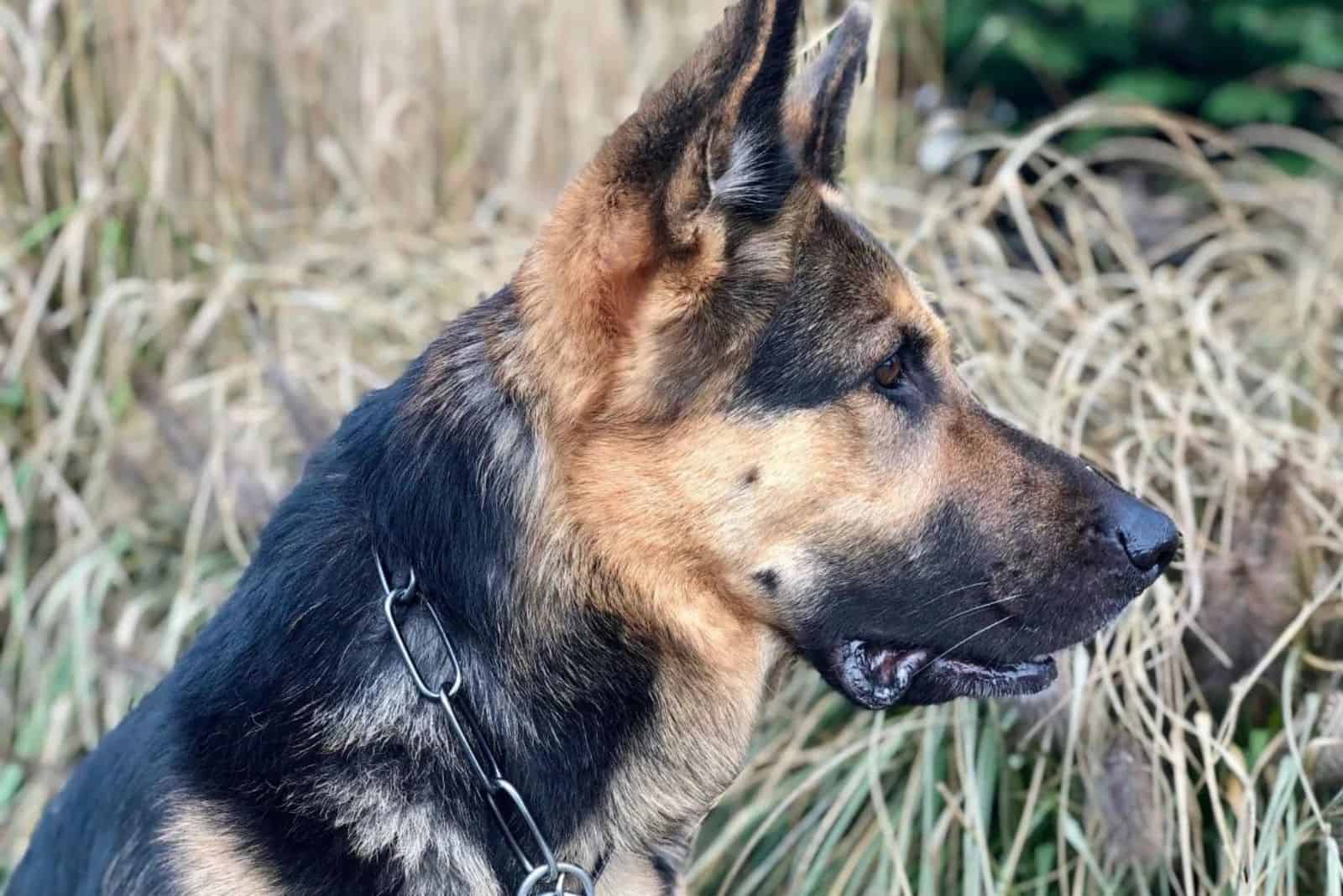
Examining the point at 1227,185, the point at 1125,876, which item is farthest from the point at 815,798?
the point at 1227,185

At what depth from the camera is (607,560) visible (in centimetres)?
218

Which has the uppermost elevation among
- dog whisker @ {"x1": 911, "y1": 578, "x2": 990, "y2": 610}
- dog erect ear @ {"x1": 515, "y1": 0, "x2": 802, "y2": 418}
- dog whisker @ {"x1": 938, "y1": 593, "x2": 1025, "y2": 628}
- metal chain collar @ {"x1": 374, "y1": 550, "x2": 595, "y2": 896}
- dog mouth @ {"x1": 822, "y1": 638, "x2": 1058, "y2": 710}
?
dog erect ear @ {"x1": 515, "y1": 0, "x2": 802, "y2": 418}

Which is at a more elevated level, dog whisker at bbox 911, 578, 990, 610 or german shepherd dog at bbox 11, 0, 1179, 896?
german shepherd dog at bbox 11, 0, 1179, 896

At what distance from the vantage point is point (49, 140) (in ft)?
14.6

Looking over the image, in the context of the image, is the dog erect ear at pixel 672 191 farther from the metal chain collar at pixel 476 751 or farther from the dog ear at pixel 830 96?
the metal chain collar at pixel 476 751

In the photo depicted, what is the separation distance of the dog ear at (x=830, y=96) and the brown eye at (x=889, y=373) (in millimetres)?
340

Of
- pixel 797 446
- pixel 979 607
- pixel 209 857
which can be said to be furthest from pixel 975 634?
pixel 209 857

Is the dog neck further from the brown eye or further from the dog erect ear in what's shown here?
the brown eye

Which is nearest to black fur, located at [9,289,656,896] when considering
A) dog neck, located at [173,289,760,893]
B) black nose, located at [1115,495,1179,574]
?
dog neck, located at [173,289,760,893]

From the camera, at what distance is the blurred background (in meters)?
2.99

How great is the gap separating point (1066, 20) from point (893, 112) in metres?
1.20

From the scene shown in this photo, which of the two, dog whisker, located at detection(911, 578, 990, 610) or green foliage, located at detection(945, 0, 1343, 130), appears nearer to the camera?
dog whisker, located at detection(911, 578, 990, 610)

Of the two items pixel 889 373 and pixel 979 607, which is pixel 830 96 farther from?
pixel 979 607

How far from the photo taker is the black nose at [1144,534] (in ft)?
7.50
